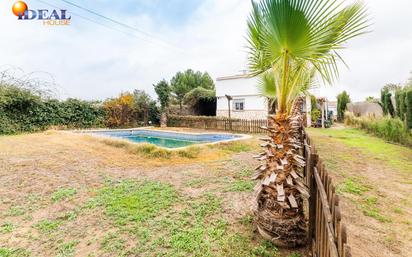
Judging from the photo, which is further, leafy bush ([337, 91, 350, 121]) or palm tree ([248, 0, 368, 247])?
leafy bush ([337, 91, 350, 121])

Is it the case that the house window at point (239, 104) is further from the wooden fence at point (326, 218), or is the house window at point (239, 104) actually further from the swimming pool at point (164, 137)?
the wooden fence at point (326, 218)

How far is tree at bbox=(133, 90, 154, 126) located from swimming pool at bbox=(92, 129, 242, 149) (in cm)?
348

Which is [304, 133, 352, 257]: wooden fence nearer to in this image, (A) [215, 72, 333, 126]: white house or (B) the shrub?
(B) the shrub

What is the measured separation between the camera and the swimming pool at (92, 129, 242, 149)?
14.2 meters

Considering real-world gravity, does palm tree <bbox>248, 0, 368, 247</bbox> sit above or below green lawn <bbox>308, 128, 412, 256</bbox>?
above

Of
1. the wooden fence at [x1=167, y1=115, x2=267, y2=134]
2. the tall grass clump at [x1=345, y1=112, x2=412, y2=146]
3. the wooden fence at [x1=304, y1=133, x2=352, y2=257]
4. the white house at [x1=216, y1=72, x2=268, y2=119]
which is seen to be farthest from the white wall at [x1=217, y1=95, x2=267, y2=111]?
the wooden fence at [x1=304, y1=133, x2=352, y2=257]

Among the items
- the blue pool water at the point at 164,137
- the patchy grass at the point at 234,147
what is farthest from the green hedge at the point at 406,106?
the blue pool water at the point at 164,137

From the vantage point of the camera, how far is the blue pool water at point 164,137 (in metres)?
14.2

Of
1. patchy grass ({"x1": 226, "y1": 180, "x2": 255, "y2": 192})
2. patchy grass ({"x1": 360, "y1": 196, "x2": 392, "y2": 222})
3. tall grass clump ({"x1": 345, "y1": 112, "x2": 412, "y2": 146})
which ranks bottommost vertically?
patchy grass ({"x1": 360, "y1": 196, "x2": 392, "y2": 222})

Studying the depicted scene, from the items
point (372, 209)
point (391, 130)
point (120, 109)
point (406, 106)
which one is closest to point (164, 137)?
point (120, 109)

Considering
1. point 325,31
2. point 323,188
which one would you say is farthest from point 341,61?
point 323,188

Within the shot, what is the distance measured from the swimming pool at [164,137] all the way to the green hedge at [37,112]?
2.51 m

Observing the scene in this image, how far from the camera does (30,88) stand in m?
14.8

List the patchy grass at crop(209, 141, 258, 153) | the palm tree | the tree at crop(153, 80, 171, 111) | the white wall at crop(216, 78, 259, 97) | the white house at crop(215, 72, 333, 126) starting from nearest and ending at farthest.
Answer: the palm tree, the patchy grass at crop(209, 141, 258, 153), the tree at crop(153, 80, 171, 111), the white house at crop(215, 72, 333, 126), the white wall at crop(216, 78, 259, 97)
